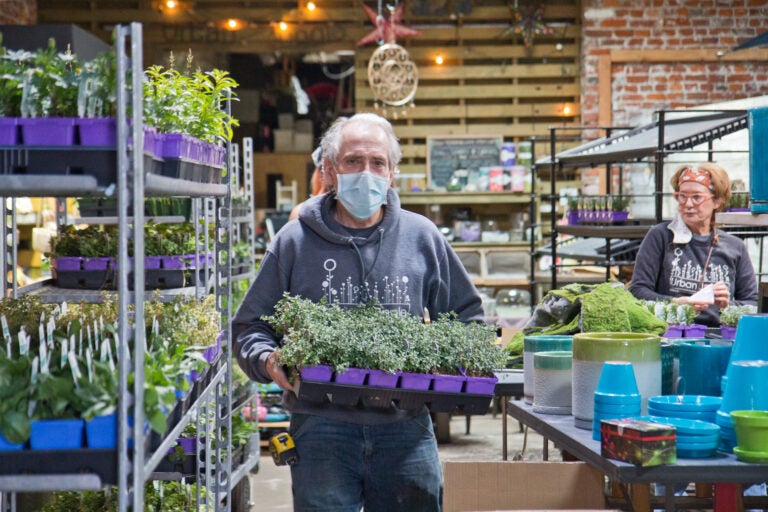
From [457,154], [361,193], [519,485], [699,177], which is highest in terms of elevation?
[457,154]

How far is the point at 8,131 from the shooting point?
182 centimetres

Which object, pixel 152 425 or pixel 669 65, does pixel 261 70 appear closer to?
pixel 669 65

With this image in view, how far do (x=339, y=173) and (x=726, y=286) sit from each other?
2056 mm

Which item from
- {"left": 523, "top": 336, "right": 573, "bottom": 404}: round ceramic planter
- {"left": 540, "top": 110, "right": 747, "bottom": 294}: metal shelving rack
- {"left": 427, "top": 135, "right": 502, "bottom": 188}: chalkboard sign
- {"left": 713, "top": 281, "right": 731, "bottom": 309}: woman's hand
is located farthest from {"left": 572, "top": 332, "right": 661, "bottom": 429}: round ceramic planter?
{"left": 427, "top": 135, "right": 502, "bottom": 188}: chalkboard sign

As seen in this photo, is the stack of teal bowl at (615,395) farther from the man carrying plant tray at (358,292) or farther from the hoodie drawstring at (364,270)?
the hoodie drawstring at (364,270)

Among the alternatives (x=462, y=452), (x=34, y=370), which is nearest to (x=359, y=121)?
(x=34, y=370)

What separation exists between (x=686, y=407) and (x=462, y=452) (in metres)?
4.10

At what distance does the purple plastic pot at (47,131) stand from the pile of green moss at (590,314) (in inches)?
56.3

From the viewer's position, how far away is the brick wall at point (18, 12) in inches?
320

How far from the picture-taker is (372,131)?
250 centimetres

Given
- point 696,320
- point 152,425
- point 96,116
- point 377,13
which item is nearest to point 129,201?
point 96,116

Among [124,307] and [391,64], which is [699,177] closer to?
[124,307]

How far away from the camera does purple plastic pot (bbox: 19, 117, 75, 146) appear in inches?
71.3

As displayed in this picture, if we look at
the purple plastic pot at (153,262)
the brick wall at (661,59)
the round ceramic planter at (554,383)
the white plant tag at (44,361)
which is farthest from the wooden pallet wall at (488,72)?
the white plant tag at (44,361)
